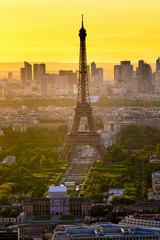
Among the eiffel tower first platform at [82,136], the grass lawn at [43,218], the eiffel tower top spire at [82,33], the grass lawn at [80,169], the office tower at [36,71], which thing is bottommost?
the grass lawn at [43,218]

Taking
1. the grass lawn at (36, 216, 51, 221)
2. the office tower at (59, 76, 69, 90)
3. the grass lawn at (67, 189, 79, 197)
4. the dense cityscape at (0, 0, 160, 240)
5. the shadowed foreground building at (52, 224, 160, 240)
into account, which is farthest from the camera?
the office tower at (59, 76, 69, 90)

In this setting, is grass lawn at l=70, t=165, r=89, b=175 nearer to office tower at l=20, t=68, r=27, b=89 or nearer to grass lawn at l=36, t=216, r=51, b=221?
grass lawn at l=36, t=216, r=51, b=221

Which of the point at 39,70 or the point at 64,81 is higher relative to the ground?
the point at 39,70

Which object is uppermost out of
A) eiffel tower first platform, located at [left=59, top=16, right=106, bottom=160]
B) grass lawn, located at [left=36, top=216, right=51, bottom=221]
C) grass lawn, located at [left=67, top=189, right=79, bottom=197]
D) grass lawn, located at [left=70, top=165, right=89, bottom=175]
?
eiffel tower first platform, located at [left=59, top=16, right=106, bottom=160]

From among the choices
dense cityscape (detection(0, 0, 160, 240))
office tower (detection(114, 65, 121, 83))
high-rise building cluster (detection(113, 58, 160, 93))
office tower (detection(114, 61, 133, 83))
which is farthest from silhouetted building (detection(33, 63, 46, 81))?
dense cityscape (detection(0, 0, 160, 240))

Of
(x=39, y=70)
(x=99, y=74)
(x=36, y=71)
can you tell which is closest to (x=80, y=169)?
(x=39, y=70)

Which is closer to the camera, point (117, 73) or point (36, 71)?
point (36, 71)

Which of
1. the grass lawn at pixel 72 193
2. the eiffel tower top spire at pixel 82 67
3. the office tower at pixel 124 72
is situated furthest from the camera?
the office tower at pixel 124 72

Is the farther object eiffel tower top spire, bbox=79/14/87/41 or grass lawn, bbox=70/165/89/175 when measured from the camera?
eiffel tower top spire, bbox=79/14/87/41

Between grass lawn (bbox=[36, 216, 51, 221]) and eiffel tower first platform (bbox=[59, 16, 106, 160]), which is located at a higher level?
eiffel tower first platform (bbox=[59, 16, 106, 160])

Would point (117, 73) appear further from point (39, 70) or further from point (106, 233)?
point (106, 233)

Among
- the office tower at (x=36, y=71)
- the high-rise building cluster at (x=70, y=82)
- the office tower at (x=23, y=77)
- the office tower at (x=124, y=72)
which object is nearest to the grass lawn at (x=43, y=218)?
the high-rise building cluster at (x=70, y=82)

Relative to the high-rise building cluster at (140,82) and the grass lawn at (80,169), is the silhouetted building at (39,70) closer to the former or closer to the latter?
the high-rise building cluster at (140,82)
